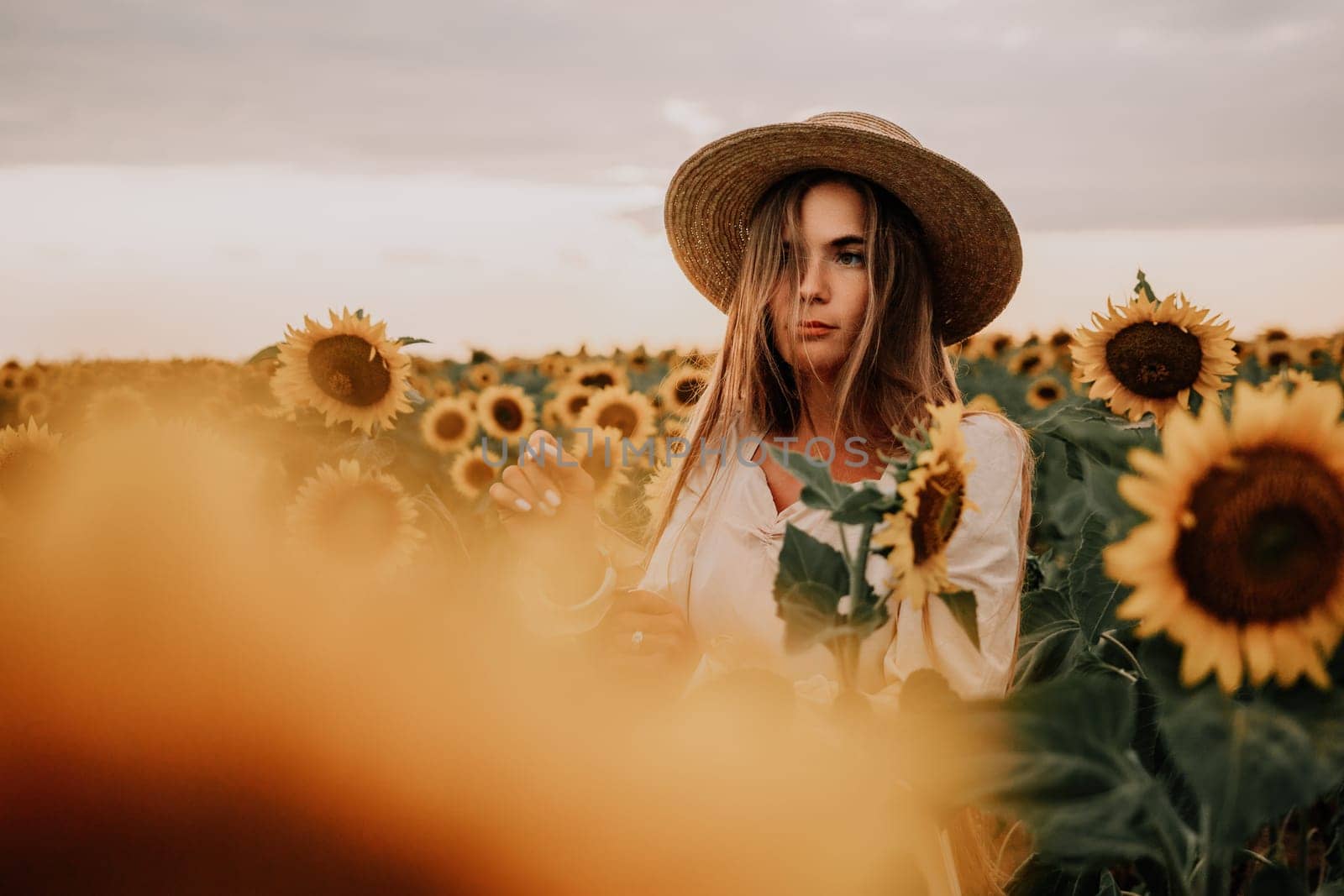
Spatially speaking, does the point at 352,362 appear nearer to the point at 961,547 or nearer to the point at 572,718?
the point at 961,547

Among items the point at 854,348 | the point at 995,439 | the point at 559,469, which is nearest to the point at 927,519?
the point at 559,469

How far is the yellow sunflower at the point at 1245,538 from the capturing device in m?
0.71

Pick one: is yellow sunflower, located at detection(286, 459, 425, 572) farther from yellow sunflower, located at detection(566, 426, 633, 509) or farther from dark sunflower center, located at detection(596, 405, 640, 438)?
dark sunflower center, located at detection(596, 405, 640, 438)

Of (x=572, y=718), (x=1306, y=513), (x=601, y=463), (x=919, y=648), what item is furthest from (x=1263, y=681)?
(x=601, y=463)

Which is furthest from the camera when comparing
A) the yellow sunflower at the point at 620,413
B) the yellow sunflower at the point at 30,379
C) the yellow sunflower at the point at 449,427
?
the yellow sunflower at the point at 30,379

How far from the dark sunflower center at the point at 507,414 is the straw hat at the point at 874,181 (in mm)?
4601

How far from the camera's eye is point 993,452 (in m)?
2.40

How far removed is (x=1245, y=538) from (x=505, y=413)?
754cm

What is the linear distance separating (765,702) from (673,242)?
3.07 metres

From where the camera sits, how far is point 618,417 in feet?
24.9

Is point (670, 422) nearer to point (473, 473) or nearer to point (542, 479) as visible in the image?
point (473, 473)

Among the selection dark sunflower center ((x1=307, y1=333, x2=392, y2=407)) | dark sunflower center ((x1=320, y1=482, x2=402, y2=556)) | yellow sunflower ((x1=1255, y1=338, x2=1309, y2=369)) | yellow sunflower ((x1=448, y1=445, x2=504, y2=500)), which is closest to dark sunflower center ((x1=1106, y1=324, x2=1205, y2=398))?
dark sunflower center ((x1=320, y1=482, x2=402, y2=556))

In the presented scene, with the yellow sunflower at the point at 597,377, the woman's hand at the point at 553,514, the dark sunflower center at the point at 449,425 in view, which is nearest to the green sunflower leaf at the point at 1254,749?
the woman's hand at the point at 553,514

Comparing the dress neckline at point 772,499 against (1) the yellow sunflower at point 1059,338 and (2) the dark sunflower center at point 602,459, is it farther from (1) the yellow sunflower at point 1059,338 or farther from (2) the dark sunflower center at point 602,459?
(1) the yellow sunflower at point 1059,338
